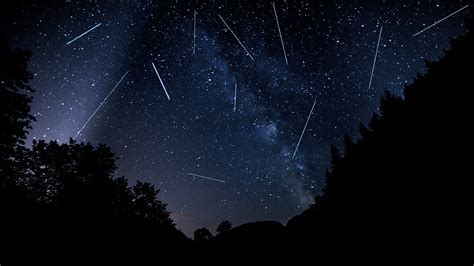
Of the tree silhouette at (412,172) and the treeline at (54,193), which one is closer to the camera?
the treeline at (54,193)

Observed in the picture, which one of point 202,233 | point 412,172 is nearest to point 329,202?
point 412,172

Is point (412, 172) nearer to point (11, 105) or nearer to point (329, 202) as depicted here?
point (329, 202)

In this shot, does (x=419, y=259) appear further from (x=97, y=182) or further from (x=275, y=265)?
(x=97, y=182)

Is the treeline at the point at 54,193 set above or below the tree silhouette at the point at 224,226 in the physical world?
below

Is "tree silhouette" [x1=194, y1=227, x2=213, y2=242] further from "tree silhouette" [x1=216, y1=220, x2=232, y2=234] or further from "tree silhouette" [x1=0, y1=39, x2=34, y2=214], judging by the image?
"tree silhouette" [x1=0, y1=39, x2=34, y2=214]

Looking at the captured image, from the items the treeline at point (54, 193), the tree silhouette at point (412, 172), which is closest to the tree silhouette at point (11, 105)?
the treeline at point (54, 193)

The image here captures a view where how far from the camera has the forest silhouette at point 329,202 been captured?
36.3 ft

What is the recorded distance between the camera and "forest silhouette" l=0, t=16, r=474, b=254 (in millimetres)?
11062

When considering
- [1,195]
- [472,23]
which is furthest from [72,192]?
[472,23]

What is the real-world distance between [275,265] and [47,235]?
10.1 m

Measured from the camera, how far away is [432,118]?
894 inches

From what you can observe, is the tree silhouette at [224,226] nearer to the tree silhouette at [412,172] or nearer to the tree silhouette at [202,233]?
the tree silhouette at [202,233]

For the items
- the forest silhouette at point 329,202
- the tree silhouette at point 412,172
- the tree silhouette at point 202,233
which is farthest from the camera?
the tree silhouette at point 202,233

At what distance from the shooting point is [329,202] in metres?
20.1
